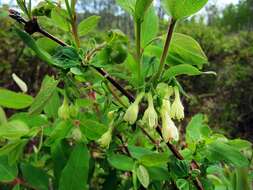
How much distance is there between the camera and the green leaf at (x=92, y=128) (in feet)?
2.33

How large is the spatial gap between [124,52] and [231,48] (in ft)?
17.5

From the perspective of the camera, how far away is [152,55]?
0.68m

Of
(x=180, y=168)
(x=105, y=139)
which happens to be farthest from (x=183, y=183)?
(x=105, y=139)

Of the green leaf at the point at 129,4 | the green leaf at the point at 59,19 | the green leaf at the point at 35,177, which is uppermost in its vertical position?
the green leaf at the point at 129,4

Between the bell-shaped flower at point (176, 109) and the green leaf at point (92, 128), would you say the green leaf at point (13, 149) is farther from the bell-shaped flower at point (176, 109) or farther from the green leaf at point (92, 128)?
the bell-shaped flower at point (176, 109)

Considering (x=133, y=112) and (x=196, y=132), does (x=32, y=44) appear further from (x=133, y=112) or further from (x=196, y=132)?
(x=196, y=132)

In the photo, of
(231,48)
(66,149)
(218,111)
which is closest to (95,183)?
(66,149)

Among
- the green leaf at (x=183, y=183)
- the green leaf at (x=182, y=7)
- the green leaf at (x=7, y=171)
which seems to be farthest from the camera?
the green leaf at (x=7, y=171)

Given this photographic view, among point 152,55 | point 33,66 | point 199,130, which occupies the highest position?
point 152,55

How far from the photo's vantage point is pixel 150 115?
63 centimetres

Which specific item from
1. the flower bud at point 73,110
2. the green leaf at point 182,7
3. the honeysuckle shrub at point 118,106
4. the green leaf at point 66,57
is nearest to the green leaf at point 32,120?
the honeysuckle shrub at point 118,106

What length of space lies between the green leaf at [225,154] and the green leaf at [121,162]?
0.12m

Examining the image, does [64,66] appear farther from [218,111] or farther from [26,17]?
[218,111]

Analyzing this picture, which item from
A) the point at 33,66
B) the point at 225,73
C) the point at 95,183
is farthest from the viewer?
the point at 225,73
